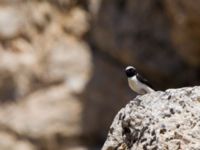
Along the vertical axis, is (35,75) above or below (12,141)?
above

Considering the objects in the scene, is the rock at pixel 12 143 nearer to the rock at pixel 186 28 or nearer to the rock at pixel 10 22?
the rock at pixel 10 22

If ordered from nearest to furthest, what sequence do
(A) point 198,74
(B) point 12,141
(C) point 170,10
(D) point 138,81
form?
(D) point 138,81 → (C) point 170,10 → (A) point 198,74 → (B) point 12,141

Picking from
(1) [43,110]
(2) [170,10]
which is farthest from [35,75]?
(2) [170,10]

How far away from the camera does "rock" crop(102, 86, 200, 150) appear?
4.41 meters

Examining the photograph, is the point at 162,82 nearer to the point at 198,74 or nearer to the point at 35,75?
the point at 198,74

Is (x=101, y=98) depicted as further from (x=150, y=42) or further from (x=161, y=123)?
(x=161, y=123)

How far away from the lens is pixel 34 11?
14.6 metres

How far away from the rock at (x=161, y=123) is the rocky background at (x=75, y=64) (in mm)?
8132

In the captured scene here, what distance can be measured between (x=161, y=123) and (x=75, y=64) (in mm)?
9862

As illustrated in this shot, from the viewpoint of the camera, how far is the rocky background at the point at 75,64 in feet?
43.4

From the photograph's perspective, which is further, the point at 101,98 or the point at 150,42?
the point at 101,98

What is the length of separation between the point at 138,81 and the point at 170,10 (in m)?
5.35

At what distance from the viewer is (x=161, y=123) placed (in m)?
4.49

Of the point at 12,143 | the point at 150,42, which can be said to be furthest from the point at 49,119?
the point at 150,42
